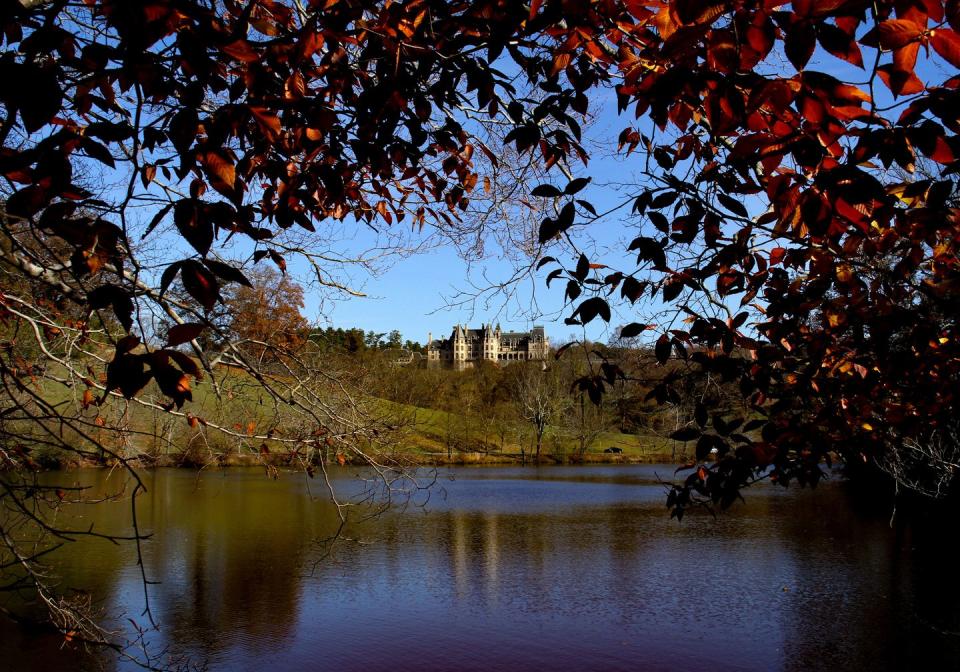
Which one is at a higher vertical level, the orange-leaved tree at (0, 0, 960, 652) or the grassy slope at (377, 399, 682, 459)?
the orange-leaved tree at (0, 0, 960, 652)

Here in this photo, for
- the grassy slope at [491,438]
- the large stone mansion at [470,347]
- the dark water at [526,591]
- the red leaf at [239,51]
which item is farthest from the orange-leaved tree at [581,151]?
the large stone mansion at [470,347]

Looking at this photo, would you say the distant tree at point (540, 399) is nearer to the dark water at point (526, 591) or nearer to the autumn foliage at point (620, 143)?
the dark water at point (526, 591)

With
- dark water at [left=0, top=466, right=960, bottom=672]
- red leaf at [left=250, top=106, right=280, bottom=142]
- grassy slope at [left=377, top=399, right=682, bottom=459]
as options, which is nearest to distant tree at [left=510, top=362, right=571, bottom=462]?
grassy slope at [left=377, top=399, right=682, bottom=459]

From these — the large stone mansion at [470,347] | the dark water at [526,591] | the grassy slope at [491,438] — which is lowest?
the dark water at [526,591]

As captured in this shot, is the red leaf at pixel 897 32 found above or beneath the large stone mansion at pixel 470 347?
beneath

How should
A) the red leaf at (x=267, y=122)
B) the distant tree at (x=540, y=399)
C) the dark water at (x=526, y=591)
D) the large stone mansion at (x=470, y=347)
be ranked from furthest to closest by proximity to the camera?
the large stone mansion at (x=470, y=347)
the distant tree at (x=540, y=399)
the dark water at (x=526, y=591)
the red leaf at (x=267, y=122)

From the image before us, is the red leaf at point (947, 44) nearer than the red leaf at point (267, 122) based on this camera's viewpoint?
Yes

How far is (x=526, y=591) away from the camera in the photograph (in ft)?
39.9

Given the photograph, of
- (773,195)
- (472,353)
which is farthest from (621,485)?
(472,353)

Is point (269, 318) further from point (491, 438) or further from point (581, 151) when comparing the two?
point (491, 438)

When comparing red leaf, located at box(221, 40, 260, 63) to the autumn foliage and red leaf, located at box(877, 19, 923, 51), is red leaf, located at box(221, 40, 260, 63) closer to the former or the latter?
the autumn foliage

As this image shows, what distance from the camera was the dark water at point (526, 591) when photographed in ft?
30.3

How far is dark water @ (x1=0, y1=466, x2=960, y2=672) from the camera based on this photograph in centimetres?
923

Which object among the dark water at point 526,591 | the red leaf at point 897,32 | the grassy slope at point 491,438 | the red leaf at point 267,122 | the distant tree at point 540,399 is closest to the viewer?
the red leaf at point 897,32
